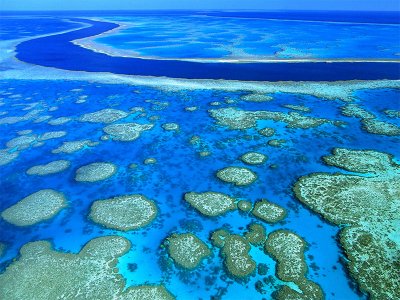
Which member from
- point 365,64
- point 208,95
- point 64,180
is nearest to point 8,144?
point 64,180

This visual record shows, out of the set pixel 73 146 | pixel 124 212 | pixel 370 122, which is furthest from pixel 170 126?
pixel 370 122

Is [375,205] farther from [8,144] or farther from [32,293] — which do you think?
[8,144]

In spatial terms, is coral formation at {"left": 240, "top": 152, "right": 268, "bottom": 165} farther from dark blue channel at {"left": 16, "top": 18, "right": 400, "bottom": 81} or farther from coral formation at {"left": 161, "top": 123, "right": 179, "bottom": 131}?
→ dark blue channel at {"left": 16, "top": 18, "right": 400, "bottom": 81}

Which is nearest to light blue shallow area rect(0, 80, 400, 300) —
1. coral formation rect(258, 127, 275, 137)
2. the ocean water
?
the ocean water

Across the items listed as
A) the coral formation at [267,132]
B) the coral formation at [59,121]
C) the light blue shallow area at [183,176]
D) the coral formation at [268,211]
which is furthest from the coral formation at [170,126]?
the coral formation at [268,211]

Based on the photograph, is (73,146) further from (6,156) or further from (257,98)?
(257,98)
